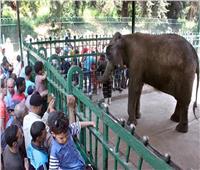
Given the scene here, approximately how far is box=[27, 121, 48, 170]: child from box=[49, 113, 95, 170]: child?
264 mm

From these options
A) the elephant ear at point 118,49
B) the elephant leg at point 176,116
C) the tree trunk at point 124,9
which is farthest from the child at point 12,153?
the tree trunk at point 124,9

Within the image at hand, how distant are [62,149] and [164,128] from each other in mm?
3491

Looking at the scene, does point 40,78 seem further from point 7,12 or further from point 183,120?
point 7,12

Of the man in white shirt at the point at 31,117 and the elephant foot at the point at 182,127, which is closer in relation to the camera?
the man in white shirt at the point at 31,117

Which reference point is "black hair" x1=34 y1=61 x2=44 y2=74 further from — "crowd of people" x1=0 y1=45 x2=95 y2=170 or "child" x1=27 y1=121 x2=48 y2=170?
"child" x1=27 y1=121 x2=48 y2=170

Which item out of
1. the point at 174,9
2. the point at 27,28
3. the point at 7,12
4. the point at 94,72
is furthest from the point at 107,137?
the point at 174,9

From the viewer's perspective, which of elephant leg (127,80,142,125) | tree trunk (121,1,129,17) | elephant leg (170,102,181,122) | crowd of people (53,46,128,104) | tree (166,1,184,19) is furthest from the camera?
tree (166,1,184,19)

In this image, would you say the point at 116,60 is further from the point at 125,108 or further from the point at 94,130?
the point at 94,130

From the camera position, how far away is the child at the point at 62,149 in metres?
2.29

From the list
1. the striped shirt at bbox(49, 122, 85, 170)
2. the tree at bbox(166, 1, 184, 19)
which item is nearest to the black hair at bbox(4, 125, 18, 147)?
the striped shirt at bbox(49, 122, 85, 170)

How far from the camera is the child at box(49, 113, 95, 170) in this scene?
2291 millimetres

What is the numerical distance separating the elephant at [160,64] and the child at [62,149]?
321cm

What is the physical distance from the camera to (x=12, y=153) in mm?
2826

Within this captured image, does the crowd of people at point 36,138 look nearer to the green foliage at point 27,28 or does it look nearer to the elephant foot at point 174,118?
the elephant foot at point 174,118
